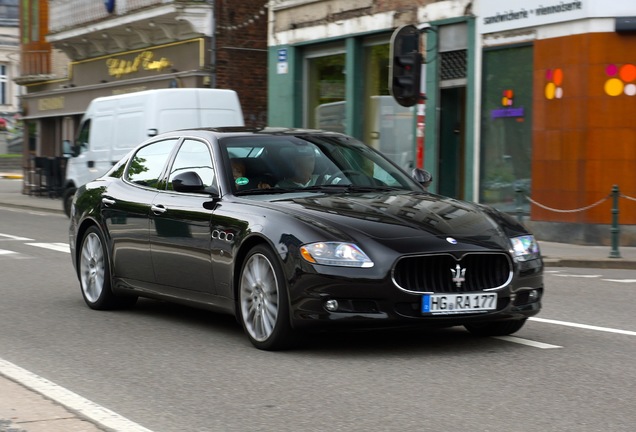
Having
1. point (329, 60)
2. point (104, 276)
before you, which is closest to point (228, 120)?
point (329, 60)

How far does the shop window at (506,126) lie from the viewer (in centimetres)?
2155

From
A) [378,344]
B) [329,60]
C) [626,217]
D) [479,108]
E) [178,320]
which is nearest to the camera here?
[378,344]

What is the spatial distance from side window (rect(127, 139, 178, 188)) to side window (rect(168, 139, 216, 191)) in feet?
0.69

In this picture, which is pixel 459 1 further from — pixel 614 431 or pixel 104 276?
pixel 614 431

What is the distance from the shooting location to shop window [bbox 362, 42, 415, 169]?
25750 millimetres

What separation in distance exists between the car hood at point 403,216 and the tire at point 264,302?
1.20 ft

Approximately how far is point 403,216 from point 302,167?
1242 millimetres

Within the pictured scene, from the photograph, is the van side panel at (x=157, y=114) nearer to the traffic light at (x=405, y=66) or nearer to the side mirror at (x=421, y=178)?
the traffic light at (x=405, y=66)

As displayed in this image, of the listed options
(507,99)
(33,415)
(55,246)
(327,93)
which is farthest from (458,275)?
(327,93)

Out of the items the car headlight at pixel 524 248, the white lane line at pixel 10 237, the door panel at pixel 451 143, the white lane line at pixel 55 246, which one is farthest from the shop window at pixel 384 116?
the car headlight at pixel 524 248

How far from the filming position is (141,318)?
10008 mm

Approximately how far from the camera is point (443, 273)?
25.3 ft

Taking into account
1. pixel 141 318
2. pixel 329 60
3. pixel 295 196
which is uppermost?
pixel 329 60

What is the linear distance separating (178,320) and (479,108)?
13.8 metres
